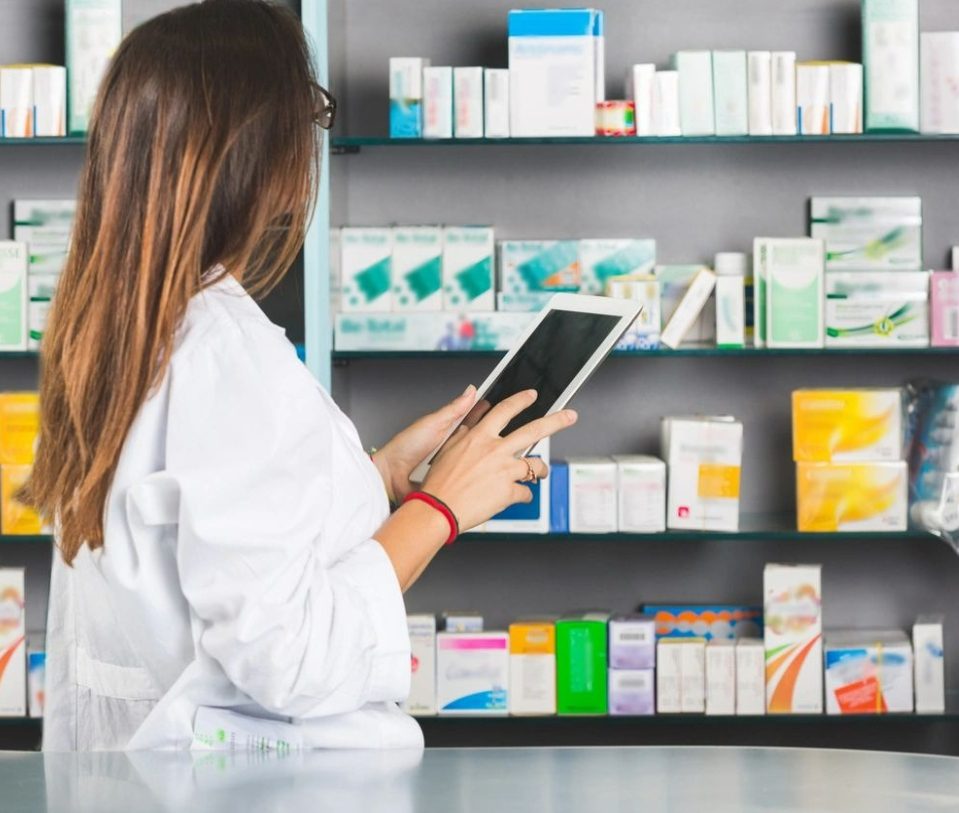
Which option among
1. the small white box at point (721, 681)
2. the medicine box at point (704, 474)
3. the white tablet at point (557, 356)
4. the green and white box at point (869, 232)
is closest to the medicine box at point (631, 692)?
the small white box at point (721, 681)

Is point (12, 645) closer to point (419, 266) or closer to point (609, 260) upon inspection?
point (419, 266)

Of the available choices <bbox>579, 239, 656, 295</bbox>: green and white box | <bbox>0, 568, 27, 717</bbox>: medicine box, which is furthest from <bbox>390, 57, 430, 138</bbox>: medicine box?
<bbox>0, 568, 27, 717</bbox>: medicine box

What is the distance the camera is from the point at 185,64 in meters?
1.03

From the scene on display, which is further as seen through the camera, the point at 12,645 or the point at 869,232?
the point at 869,232

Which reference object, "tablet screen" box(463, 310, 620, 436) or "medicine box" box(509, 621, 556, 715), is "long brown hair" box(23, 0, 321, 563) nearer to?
"tablet screen" box(463, 310, 620, 436)

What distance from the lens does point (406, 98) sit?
282 cm

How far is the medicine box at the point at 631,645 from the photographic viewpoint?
2.86m

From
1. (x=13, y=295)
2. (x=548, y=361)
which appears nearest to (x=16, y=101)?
(x=13, y=295)

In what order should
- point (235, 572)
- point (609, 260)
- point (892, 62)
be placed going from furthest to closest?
1. point (609, 260)
2. point (892, 62)
3. point (235, 572)

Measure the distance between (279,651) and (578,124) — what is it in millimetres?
2060

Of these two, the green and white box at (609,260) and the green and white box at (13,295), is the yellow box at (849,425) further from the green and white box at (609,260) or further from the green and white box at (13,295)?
the green and white box at (13,295)

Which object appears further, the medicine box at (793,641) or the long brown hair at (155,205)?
the medicine box at (793,641)

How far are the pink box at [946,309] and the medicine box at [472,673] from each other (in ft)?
3.93

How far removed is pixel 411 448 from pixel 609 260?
149cm
